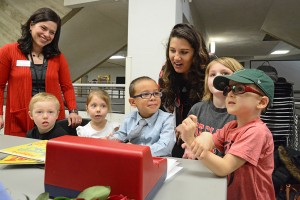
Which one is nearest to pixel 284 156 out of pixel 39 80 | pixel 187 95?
pixel 187 95

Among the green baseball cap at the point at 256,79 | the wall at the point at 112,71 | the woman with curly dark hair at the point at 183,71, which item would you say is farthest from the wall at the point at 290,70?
the green baseball cap at the point at 256,79

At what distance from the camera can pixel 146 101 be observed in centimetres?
130

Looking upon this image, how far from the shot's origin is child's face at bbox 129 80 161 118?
1.30 metres

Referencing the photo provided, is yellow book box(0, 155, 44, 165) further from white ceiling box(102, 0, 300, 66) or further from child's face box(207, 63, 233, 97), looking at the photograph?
white ceiling box(102, 0, 300, 66)

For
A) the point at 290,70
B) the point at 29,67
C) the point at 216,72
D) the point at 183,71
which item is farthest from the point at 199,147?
the point at 290,70

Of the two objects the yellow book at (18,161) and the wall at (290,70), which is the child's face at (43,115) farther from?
the wall at (290,70)

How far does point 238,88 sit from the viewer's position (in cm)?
89

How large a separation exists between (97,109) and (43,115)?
413mm

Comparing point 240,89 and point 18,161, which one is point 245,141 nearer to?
point 240,89

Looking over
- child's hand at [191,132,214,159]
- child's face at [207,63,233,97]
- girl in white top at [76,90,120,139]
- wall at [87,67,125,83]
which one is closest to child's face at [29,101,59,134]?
girl in white top at [76,90,120,139]

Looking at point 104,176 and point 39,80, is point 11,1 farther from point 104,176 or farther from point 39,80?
point 104,176

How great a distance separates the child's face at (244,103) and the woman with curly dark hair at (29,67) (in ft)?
4.05

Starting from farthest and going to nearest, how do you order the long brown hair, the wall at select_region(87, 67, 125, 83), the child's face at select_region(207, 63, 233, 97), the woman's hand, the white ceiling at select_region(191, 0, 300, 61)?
the wall at select_region(87, 67, 125, 83) → the white ceiling at select_region(191, 0, 300, 61) → the woman's hand → the long brown hair → the child's face at select_region(207, 63, 233, 97)

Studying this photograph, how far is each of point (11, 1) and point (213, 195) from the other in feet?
17.3
